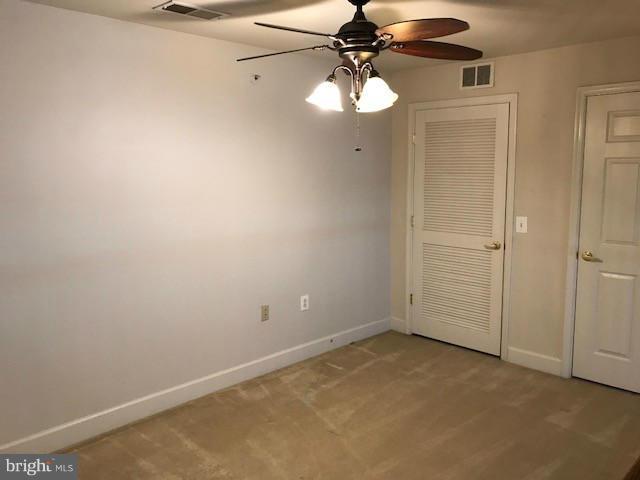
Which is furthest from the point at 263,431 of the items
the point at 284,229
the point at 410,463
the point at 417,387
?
the point at 284,229

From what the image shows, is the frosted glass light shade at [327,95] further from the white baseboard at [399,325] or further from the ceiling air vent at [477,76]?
the white baseboard at [399,325]

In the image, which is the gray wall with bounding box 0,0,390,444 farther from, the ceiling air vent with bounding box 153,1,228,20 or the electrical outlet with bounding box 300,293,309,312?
the ceiling air vent with bounding box 153,1,228,20

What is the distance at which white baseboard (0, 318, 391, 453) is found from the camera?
2.83 meters

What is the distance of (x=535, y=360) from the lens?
399cm

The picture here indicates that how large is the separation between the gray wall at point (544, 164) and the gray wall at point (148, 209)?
1326 mm

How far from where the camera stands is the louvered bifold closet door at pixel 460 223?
Answer: 411cm

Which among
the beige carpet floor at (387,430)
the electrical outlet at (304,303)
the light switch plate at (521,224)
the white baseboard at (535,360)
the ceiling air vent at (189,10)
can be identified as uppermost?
the ceiling air vent at (189,10)

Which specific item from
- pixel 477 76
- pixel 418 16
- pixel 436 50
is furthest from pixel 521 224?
pixel 436 50

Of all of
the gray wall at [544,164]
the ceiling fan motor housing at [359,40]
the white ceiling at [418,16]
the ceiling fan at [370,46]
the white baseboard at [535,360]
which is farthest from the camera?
the white baseboard at [535,360]

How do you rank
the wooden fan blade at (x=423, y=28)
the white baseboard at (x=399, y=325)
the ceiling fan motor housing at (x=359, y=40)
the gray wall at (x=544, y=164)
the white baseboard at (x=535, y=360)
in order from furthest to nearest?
the white baseboard at (x=399, y=325), the white baseboard at (x=535, y=360), the gray wall at (x=544, y=164), the ceiling fan motor housing at (x=359, y=40), the wooden fan blade at (x=423, y=28)

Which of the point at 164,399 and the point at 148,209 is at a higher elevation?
the point at 148,209

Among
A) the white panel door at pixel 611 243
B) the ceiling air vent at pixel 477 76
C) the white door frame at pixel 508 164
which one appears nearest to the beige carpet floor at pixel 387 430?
the white panel door at pixel 611 243

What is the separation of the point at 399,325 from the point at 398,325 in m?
0.01

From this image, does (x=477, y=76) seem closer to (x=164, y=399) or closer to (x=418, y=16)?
(x=418, y=16)
